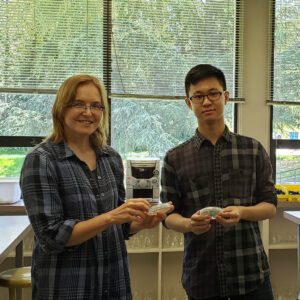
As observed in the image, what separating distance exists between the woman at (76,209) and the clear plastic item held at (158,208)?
0.02m

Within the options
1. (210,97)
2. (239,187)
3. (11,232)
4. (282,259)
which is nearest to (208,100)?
(210,97)

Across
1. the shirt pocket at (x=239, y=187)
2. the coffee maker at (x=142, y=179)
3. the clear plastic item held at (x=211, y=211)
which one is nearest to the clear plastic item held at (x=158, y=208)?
the clear plastic item held at (x=211, y=211)

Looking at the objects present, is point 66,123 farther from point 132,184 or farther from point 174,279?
point 174,279

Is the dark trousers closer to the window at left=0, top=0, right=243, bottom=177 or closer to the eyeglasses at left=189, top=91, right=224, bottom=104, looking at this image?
the eyeglasses at left=189, top=91, right=224, bottom=104

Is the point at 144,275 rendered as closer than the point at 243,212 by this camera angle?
No

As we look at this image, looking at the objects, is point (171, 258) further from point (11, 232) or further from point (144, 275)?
point (11, 232)

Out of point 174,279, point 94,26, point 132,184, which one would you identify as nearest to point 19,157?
point 132,184

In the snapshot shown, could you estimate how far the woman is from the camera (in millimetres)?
1202

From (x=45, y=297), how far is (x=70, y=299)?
0.08 m

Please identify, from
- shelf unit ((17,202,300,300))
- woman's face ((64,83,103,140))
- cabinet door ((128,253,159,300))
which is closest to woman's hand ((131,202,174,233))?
woman's face ((64,83,103,140))

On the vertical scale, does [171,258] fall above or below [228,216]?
below

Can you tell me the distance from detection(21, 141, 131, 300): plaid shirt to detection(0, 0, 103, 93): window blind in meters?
2.12

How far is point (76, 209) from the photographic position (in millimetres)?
1250

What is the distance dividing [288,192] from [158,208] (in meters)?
2.17
